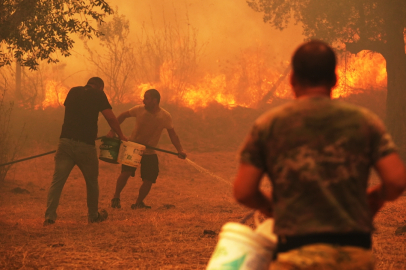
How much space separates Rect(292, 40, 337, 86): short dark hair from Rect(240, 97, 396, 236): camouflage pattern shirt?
0.33ft

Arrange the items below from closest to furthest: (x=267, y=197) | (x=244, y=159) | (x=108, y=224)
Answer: (x=244, y=159) → (x=267, y=197) → (x=108, y=224)

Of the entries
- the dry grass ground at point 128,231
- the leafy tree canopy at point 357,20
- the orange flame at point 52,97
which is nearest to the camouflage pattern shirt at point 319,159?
the dry grass ground at point 128,231

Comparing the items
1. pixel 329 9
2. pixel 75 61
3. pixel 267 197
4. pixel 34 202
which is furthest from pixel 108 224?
pixel 75 61

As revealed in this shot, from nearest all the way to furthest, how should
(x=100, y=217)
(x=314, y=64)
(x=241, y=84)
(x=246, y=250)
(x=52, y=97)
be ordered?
1. (x=314, y=64)
2. (x=246, y=250)
3. (x=100, y=217)
4. (x=52, y=97)
5. (x=241, y=84)

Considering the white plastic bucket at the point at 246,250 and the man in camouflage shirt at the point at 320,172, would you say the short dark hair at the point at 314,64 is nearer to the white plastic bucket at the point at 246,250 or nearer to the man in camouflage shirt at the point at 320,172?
the man in camouflage shirt at the point at 320,172

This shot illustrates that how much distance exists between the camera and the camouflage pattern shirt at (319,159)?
1.79 metres

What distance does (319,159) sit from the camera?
1810 millimetres

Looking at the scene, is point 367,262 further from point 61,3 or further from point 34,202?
point 34,202

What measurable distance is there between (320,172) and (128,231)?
5151 mm

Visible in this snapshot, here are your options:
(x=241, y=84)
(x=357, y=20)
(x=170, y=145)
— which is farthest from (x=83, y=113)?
(x=241, y=84)

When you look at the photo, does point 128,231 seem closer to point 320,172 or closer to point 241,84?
point 320,172

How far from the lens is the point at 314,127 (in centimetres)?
184

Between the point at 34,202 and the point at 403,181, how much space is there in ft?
31.8

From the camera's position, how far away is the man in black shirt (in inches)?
271
